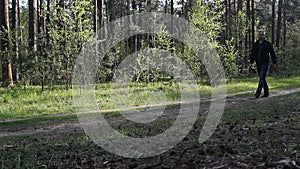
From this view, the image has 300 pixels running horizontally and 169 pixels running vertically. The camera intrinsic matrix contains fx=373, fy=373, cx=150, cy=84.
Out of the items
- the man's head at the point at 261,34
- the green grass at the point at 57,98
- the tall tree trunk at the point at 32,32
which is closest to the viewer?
the man's head at the point at 261,34

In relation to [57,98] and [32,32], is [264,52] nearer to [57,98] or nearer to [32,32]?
[57,98]

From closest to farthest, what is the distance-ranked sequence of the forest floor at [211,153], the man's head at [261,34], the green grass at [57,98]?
the forest floor at [211,153] < the man's head at [261,34] < the green grass at [57,98]

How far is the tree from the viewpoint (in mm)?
19312

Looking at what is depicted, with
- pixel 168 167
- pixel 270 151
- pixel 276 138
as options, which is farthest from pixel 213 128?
pixel 168 167

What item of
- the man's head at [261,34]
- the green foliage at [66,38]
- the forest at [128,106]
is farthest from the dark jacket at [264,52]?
the green foliage at [66,38]

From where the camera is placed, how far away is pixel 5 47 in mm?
19797

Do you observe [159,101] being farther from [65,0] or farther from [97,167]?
[97,167]

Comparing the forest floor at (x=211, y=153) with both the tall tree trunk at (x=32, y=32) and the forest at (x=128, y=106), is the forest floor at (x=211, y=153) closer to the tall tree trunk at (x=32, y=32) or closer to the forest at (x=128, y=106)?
the forest at (x=128, y=106)

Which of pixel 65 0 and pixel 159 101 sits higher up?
pixel 65 0

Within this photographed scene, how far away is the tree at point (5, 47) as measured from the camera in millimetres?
19312

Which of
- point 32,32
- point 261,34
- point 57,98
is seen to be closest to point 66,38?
point 57,98

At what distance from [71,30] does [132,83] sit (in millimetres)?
5392

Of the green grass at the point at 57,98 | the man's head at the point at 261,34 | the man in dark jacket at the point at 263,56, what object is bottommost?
the green grass at the point at 57,98

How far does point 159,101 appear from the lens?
15859 millimetres
